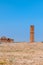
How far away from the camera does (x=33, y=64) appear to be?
9945 millimetres

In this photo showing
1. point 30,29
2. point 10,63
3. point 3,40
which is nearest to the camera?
point 10,63

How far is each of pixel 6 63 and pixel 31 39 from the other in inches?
906

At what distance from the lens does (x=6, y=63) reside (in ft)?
32.3

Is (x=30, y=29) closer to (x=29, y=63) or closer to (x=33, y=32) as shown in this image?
(x=33, y=32)

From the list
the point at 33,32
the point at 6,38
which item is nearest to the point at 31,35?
the point at 33,32

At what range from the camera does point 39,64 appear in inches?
389

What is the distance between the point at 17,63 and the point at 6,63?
2.01ft

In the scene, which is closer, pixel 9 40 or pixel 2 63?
pixel 2 63

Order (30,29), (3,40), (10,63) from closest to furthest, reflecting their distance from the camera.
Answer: (10,63), (30,29), (3,40)

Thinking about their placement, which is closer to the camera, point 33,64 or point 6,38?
point 33,64

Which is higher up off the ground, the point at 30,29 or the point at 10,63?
the point at 30,29

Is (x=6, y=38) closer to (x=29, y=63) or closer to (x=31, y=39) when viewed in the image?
(x=31, y=39)

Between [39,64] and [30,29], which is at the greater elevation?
[30,29]

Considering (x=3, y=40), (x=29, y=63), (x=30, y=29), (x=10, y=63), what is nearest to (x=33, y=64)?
(x=29, y=63)
